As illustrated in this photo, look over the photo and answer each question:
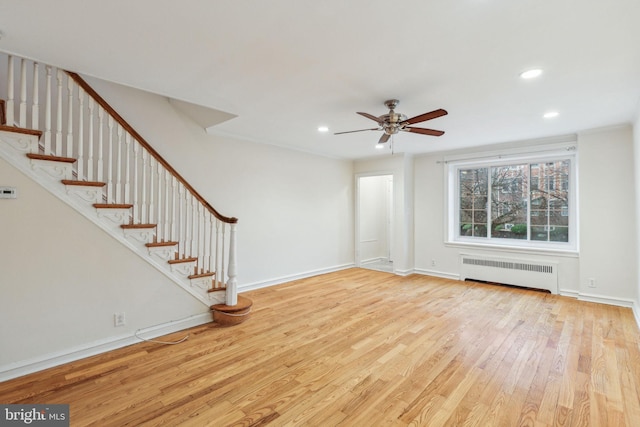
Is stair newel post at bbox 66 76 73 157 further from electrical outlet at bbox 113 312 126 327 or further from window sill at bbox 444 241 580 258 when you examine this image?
window sill at bbox 444 241 580 258

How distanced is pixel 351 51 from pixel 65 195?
8.79 ft

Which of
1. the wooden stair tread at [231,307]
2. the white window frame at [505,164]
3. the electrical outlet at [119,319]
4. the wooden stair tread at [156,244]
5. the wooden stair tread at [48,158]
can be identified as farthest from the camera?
the white window frame at [505,164]

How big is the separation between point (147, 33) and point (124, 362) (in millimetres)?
2658

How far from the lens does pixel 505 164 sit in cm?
521

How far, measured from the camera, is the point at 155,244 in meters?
2.99

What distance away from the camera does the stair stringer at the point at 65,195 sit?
2297 mm

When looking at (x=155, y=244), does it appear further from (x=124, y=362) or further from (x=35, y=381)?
(x=35, y=381)

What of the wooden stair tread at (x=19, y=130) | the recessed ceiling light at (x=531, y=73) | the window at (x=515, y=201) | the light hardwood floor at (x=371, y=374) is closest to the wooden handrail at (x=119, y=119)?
the wooden stair tread at (x=19, y=130)

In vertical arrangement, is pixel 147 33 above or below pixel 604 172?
above

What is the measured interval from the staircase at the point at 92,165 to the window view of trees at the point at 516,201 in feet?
14.8

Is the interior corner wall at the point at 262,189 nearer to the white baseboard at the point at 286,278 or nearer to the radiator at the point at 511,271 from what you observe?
the white baseboard at the point at 286,278

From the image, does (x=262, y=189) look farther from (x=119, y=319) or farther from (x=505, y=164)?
(x=505, y=164)

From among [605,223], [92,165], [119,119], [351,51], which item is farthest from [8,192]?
[605,223]

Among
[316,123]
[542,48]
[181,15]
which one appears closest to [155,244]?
[181,15]
